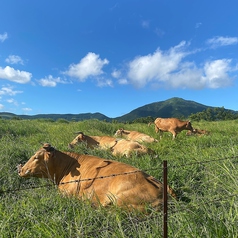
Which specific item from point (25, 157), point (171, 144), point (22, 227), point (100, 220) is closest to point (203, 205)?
→ point (100, 220)

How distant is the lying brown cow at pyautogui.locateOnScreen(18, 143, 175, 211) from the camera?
407 centimetres

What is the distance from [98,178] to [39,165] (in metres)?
1.66

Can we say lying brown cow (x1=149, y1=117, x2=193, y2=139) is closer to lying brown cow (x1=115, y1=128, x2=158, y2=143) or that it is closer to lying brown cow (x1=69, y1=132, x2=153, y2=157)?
lying brown cow (x1=115, y1=128, x2=158, y2=143)

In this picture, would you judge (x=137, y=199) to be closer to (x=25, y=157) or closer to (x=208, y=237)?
(x=208, y=237)

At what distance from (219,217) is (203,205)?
0.90ft

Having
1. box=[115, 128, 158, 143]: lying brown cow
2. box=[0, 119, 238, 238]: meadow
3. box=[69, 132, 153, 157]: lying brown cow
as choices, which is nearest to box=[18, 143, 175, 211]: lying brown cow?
box=[0, 119, 238, 238]: meadow

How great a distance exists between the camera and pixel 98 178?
14.7ft

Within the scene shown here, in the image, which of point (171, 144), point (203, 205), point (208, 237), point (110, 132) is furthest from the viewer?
point (110, 132)

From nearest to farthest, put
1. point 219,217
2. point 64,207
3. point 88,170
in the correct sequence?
point 219,217, point 64,207, point 88,170

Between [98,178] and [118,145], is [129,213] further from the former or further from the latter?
[118,145]

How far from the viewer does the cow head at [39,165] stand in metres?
5.42

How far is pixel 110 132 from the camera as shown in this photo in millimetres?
16016

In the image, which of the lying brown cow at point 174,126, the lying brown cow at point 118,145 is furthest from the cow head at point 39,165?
the lying brown cow at point 174,126

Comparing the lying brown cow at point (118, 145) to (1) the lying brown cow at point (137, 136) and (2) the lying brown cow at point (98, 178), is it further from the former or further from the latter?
(2) the lying brown cow at point (98, 178)
